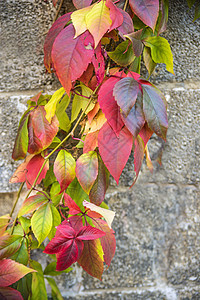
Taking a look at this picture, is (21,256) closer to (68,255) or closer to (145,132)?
(68,255)

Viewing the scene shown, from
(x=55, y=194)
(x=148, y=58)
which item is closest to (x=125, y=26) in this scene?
(x=148, y=58)

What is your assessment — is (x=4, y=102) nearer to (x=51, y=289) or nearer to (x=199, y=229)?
(x=51, y=289)

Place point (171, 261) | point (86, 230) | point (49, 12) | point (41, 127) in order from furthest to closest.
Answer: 1. point (171, 261)
2. point (49, 12)
3. point (41, 127)
4. point (86, 230)

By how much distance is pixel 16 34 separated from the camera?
0.73 m

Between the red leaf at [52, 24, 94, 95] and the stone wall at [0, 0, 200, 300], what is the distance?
0.96 ft

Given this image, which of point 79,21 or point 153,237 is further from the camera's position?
point 153,237

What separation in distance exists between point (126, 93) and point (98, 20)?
0.49 feet

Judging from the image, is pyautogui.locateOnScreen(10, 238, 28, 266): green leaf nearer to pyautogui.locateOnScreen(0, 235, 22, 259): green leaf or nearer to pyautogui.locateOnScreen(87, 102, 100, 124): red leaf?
pyautogui.locateOnScreen(0, 235, 22, 259): green leaf

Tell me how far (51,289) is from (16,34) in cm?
83

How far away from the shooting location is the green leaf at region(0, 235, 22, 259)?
0.56 meters

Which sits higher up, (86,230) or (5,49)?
(5,49)

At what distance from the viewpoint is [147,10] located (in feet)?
1.73

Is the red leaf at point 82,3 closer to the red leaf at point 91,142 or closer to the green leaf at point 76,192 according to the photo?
the red leaf at point 91,142

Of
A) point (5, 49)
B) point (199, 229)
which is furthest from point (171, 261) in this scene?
point (5, 49)
